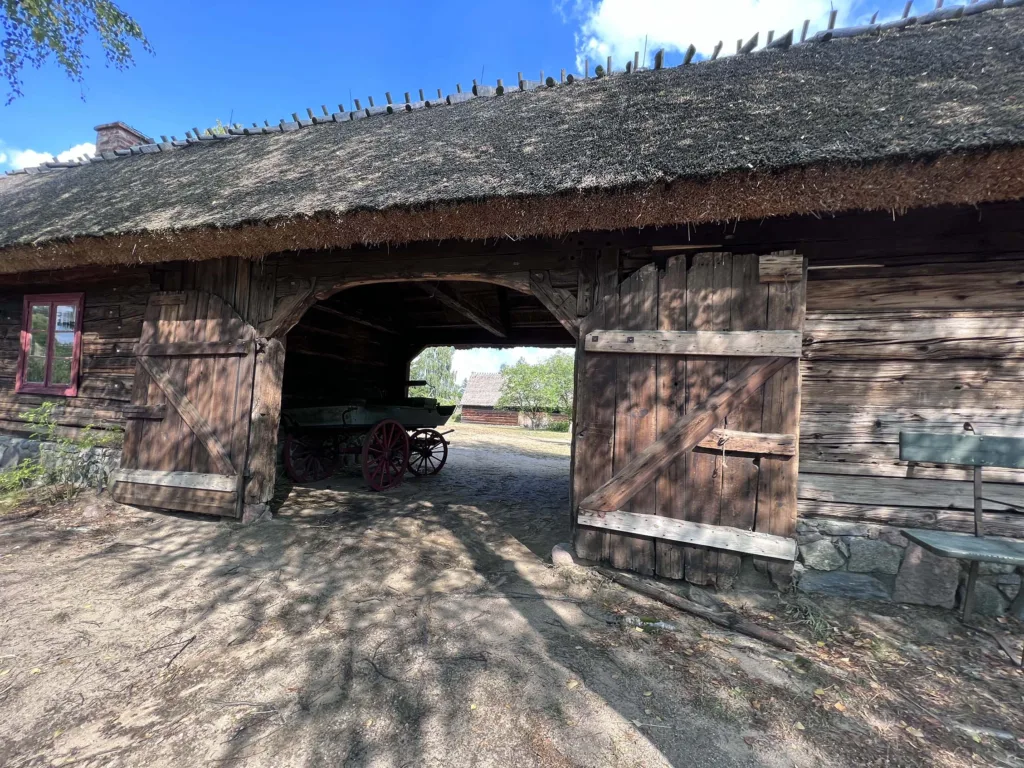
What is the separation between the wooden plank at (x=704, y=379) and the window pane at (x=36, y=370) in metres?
7.28

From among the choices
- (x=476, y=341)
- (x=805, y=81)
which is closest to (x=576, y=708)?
(x=805, y=81)

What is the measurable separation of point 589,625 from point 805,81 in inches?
173

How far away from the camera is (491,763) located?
155cm

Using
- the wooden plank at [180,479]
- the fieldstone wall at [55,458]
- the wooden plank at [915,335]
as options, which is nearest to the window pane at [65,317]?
the fieldstone wall at [55,458]

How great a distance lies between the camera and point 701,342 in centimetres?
303

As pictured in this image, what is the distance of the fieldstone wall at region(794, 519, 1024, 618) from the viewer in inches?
103

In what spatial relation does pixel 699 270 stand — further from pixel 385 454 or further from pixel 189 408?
pixel 189 408

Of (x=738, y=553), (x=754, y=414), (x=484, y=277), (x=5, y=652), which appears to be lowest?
(x=5, y=652)

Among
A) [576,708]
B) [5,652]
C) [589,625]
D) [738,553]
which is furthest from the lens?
[738,553]

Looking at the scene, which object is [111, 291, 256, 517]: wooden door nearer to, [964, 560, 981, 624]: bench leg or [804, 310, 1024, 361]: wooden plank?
[804, 310, 1024, 361]: wooden plank

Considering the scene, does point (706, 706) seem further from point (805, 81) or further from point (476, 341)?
point (476, 341)

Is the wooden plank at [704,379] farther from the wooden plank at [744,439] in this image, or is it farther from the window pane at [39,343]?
the window pane at [39,343]

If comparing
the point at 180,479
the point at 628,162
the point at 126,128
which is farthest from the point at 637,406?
the point at 126,128

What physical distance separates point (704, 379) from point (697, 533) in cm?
103
